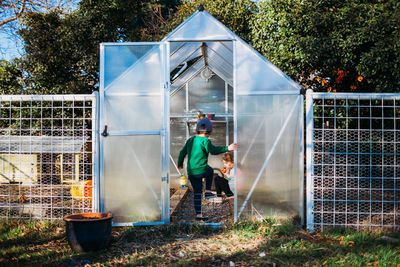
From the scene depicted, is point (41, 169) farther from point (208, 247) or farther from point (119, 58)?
point (208, 247)

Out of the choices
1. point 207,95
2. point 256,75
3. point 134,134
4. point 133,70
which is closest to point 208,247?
point 134,134

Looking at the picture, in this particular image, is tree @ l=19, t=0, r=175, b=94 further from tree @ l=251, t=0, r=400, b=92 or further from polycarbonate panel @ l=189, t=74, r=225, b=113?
tree @ l=251, t=0, r=400, b=92

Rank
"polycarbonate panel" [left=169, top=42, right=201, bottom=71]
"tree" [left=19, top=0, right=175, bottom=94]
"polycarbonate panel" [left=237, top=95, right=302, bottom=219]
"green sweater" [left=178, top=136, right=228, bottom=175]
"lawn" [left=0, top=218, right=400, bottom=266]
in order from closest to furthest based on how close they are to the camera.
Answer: "lawn" [left=0, top=218, right=400, bottom=266] < "polycarbonate panel" [left=237, top=95, right=302, bottom=219] < "green sweater" [left=178, top=136, right=228, bottom=175] < "polycarbonate panel" [left=169, top=42, right=201, bottom=71] < "tree" [left=19, top=0, right=175, bottom=94]

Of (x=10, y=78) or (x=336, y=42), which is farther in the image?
(x=10, y=78)

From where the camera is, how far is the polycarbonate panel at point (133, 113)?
4629 mm

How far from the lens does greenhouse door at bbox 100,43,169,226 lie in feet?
15.0

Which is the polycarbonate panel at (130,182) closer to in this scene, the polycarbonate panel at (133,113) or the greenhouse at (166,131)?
the greenhouse at (166,131)

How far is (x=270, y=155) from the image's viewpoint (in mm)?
4559

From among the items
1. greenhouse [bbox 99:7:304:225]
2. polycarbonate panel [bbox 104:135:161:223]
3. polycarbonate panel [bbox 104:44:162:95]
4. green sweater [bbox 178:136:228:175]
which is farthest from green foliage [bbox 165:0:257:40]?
polycarbonate panel [bbox 104:135:161:223]

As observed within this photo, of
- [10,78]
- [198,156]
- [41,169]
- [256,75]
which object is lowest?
[41,169]

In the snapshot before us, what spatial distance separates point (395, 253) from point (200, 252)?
215 centimetres

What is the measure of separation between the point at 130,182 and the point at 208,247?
4.92ft

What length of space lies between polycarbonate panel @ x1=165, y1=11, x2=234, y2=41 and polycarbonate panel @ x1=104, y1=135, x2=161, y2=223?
1.71 meters

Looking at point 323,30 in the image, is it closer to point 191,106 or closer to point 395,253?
point 191,106
